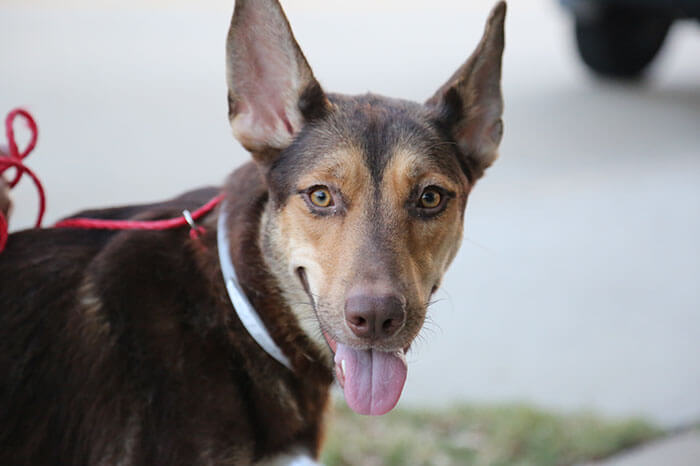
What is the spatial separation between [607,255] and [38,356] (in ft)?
15.2

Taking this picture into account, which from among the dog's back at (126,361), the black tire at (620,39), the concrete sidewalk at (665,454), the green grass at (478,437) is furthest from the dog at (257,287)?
the black tire at (620,39)

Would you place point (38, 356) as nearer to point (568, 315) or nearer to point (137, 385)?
point (137, 385)

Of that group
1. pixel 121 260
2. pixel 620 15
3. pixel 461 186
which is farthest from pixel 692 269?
pixel 620 15

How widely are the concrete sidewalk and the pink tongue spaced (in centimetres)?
180

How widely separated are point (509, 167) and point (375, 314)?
587 cm

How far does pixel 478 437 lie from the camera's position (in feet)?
13.0

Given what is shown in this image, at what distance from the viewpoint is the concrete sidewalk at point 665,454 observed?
378 centimetres

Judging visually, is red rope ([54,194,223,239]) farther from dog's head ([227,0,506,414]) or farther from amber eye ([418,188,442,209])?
amber eye ([418,188,442,209])

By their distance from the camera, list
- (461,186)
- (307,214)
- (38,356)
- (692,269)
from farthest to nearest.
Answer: (692,269) → (461,186) → (307,214) → (38,356)

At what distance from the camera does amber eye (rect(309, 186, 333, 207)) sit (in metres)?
2.56

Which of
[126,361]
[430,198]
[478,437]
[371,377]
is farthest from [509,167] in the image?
[126,361]

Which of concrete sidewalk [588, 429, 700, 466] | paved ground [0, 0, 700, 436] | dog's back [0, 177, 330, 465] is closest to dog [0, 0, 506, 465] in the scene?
dog's back [0, 177, 330, 465]

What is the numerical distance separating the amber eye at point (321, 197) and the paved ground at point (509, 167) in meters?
0.63

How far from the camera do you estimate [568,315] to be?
17.1 feet
